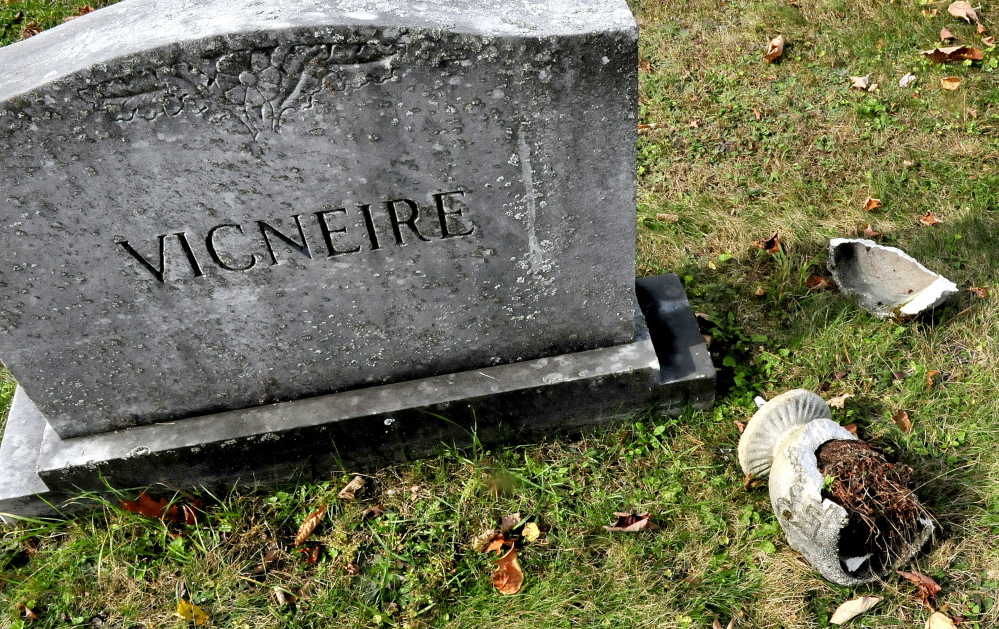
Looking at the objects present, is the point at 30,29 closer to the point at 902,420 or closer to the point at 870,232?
the point at 870,232

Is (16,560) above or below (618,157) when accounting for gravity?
below

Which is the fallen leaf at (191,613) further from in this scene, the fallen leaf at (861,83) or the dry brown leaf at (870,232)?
the fallen leaf at (861,83)

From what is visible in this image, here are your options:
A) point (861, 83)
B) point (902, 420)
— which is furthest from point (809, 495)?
point (861, 83)

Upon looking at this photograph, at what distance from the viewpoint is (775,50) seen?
4.60 meters

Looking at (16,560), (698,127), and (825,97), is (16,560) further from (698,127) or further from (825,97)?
(825,97)

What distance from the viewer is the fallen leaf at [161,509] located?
8.99ft

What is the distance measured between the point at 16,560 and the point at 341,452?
1203 millimetres

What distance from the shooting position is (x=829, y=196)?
379 cm

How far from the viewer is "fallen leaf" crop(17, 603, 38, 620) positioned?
255cm

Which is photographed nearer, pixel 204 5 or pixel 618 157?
pixel 204 5

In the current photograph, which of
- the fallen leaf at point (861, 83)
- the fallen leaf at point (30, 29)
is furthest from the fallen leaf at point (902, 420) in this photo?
→ the fallen leaf at point (30, 29)

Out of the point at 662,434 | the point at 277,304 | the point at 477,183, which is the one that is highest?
the point at 477,183

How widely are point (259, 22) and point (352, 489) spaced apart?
1664 mm

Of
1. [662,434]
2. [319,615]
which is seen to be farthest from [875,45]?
[319,615]
